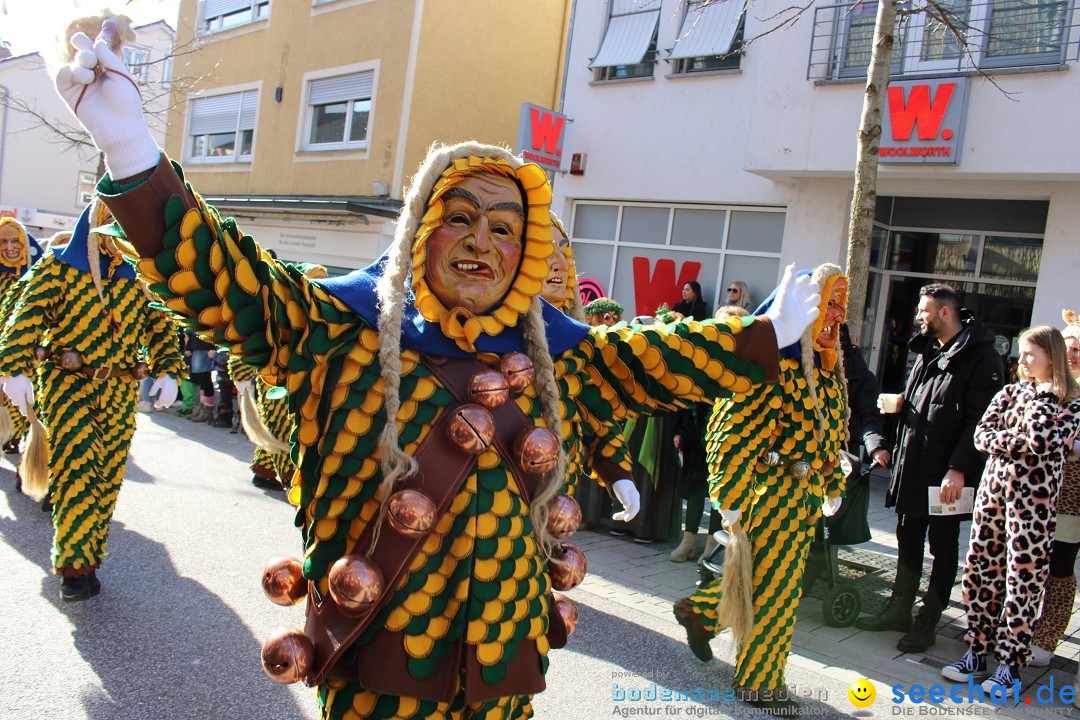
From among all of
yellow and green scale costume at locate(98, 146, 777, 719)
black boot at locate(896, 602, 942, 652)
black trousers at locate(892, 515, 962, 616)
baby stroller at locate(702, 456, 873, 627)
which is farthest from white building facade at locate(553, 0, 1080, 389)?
yellow and green scale costume at locate(98, 146, 777, 719)

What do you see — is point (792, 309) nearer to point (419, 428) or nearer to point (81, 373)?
point (419, 428)

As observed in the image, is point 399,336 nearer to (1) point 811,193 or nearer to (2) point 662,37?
(1) point 811,193

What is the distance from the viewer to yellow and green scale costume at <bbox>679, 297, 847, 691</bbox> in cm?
391

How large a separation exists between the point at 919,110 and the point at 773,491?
7034 millimetres

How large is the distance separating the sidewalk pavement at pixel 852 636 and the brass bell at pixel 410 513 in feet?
9.62

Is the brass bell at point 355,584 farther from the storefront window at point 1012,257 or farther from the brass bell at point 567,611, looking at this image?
the storefront window at point 1012,257

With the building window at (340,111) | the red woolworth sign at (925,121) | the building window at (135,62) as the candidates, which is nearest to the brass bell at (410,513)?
the building window at (135,62)

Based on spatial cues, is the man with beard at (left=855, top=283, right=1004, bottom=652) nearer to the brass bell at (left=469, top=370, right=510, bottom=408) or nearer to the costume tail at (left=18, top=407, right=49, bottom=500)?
the brass bell at (left=469, top=370, right=510, bottom=408)

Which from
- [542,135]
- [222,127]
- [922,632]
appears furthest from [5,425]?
[222,127]

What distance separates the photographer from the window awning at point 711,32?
11.7 metres

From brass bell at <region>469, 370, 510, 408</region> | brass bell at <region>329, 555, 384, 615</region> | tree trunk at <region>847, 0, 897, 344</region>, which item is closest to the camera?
brass bell at <region>329, 555, 384, 615</region>

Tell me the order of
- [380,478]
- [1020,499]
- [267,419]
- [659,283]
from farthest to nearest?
[659,283] → [267,419] → [1020,499] → [380,478]

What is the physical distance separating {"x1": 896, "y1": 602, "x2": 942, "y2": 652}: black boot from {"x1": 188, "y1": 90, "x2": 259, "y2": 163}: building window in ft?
58.9

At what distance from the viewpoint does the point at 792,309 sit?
7.89 feet
